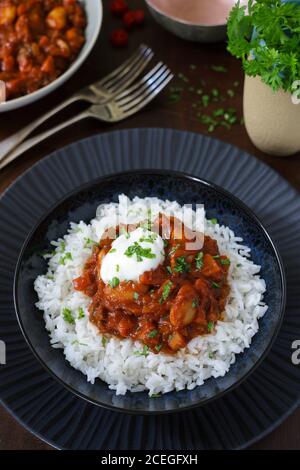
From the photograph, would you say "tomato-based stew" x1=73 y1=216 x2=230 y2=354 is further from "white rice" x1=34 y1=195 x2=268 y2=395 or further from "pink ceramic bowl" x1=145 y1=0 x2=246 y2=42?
"pink ceramic bowl" x1=145 y1=0 x2=246 y2=42

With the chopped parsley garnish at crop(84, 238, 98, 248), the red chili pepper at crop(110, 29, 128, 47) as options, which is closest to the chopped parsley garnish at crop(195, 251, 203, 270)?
the chopped parsley garnish at crop(84, 238, 98, 248)

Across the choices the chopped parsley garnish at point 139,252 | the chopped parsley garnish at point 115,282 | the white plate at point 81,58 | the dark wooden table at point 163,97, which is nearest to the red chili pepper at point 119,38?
the dark wooden table at point 163,97

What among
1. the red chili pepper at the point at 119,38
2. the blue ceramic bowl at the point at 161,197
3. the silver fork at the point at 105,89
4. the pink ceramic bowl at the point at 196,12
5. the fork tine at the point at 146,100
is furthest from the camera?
the red chili pepper at the point at 119,38

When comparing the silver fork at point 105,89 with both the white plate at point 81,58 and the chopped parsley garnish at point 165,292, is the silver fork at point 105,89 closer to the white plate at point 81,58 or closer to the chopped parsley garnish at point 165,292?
the white plate at point 81,58

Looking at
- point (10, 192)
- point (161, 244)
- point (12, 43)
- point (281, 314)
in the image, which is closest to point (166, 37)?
point (12, 43)

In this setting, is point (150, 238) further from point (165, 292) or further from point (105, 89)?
point (105, 89)
